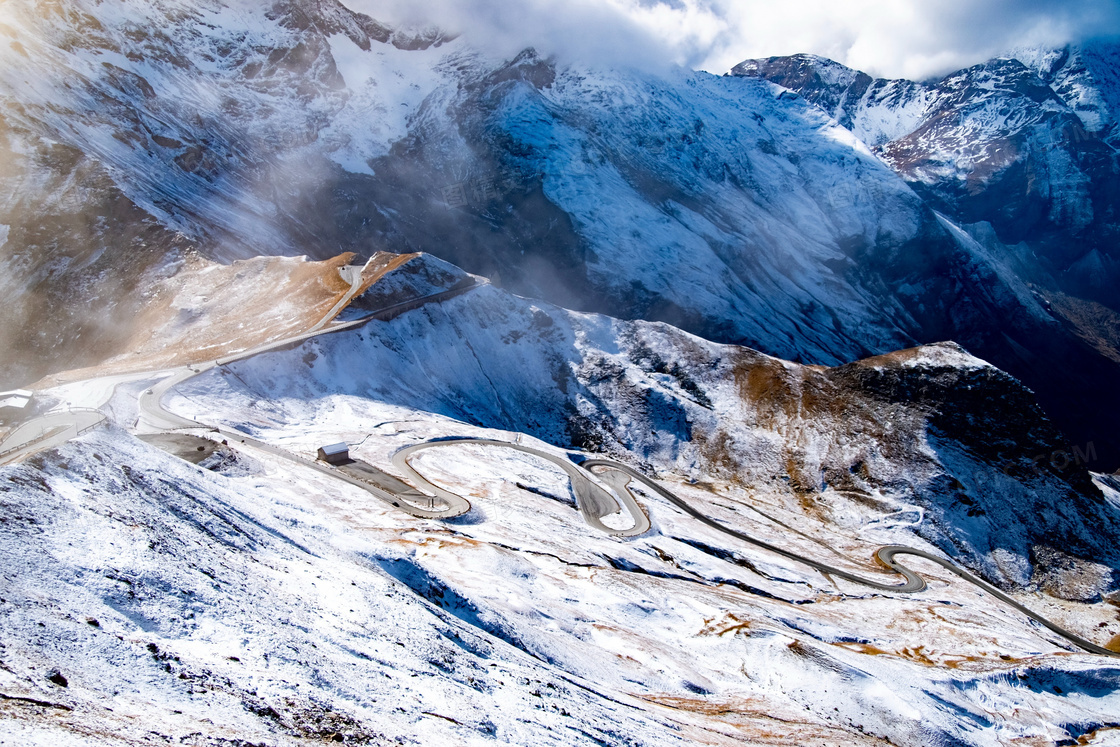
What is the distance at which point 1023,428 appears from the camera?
365 feet

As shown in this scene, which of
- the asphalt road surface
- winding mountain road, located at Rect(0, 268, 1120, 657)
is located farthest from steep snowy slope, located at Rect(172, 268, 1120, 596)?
the asphalt road surface

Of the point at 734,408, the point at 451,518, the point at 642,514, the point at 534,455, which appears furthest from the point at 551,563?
Result: the point at 734,408

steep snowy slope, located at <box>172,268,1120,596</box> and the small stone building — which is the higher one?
steep snowy slope, located at <box>172,268,1120,596</box>

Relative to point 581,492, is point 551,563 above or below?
below

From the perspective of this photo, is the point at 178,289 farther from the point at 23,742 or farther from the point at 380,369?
the point at 23,742

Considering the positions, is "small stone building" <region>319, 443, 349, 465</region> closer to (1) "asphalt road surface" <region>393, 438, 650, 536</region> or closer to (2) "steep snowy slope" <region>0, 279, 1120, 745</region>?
(2) "steep snowy slope" <region>0, 279, 1120, 745</region>

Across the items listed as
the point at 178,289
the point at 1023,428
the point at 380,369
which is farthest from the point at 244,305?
the point at 1023,428

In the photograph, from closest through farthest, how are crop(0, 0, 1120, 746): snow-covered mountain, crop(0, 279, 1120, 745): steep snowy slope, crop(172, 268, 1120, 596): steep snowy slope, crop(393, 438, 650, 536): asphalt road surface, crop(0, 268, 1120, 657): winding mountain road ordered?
crop(0, 279, 1120, 745): steep snowy slope < crop(0, 0, 1120, 746): snow-covered mountain < crop(0, 268, 1120, 657): winding mountain road < crop(393, 438, 650, 536): asphalt road surface < crop(172, 268, 1120, 596): steep snowy slope


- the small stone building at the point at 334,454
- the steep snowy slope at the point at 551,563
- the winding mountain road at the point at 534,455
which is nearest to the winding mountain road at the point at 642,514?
the winding mountain road at the point at 534,455

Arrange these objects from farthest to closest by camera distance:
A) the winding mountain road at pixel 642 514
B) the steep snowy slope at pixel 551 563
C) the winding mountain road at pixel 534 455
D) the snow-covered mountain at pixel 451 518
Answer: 1. the winding mountain road at pixel 642 514
2. the winding mountain road at pixel 534 455
3. the snow-covered mountain at pixel 451 518
4. the steep snowy slope at pixel 551 563

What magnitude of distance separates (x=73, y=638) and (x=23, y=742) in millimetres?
6334

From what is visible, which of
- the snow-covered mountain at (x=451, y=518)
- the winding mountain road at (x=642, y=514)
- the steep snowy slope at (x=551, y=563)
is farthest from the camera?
the winding mountain road at (x=642, y=514)

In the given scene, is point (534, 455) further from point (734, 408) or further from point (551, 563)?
point (734, 408)

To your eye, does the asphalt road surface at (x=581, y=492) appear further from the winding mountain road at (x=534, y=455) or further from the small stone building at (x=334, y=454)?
the small stone building at (x=334, y=454)
